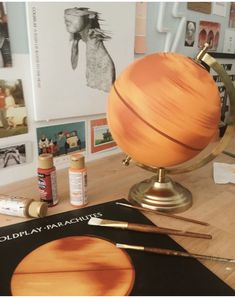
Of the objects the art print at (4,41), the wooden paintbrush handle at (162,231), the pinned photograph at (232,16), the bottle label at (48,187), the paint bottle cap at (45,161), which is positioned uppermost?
the pinned photograph at (232,16)

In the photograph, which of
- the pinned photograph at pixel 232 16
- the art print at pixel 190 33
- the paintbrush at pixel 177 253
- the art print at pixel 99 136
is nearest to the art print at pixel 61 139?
the art print at pixel 99 136

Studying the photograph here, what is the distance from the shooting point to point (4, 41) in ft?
2.07

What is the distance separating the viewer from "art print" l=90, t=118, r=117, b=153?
86 centimetres

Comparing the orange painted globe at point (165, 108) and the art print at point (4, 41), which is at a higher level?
the art print at point (4, 41)

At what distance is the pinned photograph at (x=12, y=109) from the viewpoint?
66cm

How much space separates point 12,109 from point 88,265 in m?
0.44

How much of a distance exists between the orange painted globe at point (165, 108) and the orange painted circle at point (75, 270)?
7.8 inches

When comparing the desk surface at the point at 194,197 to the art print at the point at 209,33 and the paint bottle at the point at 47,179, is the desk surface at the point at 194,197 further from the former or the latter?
the art print at the point at 209,33

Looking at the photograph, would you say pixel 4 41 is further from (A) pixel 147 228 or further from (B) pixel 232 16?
(B) pixel 232 16

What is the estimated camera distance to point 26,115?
0.71m

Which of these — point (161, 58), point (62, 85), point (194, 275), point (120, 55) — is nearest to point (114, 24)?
point (120, 55)

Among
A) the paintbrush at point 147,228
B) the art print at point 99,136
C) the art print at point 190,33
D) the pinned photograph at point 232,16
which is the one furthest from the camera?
the pinned photograph at point 232,16

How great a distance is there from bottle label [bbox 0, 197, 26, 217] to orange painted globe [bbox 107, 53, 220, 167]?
25 cm

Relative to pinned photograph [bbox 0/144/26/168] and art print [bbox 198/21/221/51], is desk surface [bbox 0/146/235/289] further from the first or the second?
art print [bbox 198/21/221/51]
